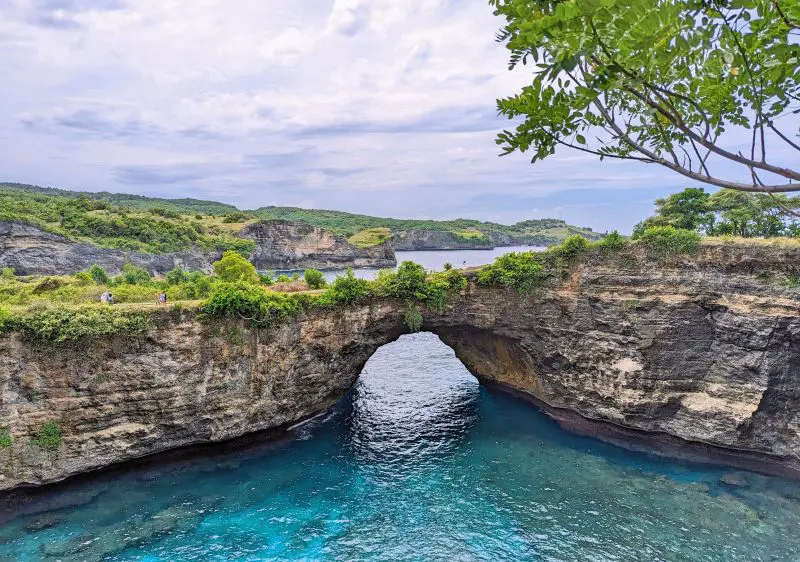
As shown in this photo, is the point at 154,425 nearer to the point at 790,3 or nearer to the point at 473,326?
the point at 473,326

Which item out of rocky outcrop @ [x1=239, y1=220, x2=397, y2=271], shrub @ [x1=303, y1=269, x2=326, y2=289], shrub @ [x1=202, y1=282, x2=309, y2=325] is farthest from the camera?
rocky outcrop @ [x1=239, y1=220, x2=397, y2=271]

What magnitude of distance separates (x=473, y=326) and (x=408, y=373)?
8.66 metres

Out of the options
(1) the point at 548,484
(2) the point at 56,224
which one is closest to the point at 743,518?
(1) the point at 548,484

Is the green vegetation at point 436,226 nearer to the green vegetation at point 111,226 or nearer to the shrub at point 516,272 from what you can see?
the green vegetation at point 111,226

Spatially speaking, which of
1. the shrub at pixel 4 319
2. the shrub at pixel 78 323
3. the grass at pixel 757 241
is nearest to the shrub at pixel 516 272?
the grass at pixel 757 241

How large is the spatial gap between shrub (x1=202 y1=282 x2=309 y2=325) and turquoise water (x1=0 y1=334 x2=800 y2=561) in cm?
662

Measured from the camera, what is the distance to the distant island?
47.3m

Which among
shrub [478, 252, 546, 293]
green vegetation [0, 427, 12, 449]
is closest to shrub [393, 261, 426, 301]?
shrub [478, 252, 546, 293]

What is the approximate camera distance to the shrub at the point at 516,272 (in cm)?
2375

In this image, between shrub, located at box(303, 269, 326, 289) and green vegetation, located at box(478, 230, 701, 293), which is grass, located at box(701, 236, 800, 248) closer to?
green vegetation, located at box(478, 230, 701, 293)

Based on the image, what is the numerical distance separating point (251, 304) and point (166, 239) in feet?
172

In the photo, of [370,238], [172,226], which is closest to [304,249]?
[370,238]

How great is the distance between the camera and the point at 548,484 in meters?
19.3

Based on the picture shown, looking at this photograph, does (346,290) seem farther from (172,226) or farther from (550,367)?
(172,226)
